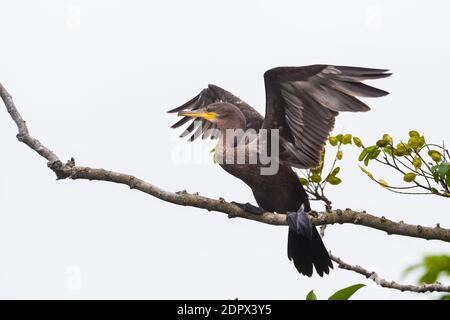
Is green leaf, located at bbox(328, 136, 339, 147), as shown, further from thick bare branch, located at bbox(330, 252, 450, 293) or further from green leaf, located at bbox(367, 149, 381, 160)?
thick bare branch, located at bbox(330, 252, 450, 293)

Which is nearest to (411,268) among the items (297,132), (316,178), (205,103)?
(316,178)

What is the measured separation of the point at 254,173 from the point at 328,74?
1013 mm

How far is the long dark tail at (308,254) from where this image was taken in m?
6.35

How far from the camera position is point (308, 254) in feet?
21.2

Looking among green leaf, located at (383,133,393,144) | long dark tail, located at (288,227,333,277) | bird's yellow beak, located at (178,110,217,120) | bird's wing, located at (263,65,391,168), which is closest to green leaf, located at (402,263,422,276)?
green leaf, located at (383,133,393,144)

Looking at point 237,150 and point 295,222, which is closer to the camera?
point 295,222

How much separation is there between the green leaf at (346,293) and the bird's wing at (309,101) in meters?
2.24

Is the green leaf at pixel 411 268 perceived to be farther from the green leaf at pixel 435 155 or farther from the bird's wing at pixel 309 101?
the bird's wing at pixel 309 101

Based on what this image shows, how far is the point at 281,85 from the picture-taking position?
242 inches

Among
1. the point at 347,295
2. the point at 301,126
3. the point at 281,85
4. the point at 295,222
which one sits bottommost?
the point at 347,295

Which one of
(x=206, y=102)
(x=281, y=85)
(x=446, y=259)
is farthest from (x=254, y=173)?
(x=446, y=259)

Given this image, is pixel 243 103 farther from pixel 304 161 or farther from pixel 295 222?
pixel 295 222

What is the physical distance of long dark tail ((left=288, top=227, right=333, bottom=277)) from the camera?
6352mm

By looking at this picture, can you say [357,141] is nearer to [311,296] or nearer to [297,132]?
[297,132]
